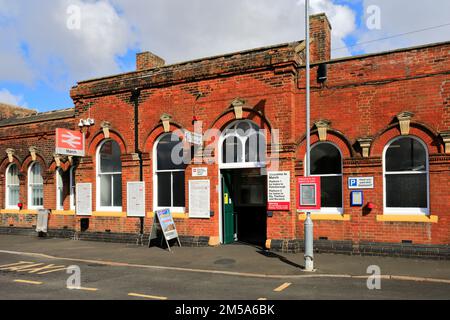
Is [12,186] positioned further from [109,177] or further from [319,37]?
[319,37]

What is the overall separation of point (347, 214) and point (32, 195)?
47.1 ft

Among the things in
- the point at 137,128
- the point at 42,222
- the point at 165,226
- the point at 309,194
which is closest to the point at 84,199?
the point at 42,222

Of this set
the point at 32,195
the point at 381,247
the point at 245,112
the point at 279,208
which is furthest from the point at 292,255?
the point at 32,195

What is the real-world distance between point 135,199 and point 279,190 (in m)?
5.51

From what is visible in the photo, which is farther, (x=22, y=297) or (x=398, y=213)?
(x=398, y=213)

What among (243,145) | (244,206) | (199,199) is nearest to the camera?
(243,145)

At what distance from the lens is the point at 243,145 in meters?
13.8

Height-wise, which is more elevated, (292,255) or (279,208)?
(279,208)

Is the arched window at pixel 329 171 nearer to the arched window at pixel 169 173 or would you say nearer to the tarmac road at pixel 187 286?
the tarmac road at pixel 187 286

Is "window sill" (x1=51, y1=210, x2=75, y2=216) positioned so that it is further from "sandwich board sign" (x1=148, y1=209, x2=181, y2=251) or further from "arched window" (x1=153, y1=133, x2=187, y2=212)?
"sandwich board sign" (x1=148, y1=209, x2=181, y2=251)

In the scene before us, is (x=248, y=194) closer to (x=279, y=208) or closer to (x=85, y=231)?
(x=279, y=208)

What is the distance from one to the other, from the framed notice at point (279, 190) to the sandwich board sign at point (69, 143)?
782 cm

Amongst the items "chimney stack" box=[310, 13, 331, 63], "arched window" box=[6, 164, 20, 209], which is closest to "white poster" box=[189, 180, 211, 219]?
"chimney stack" box=[310, 13, 331, 63]
